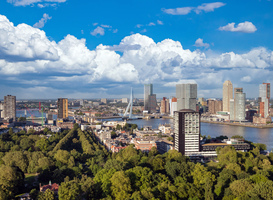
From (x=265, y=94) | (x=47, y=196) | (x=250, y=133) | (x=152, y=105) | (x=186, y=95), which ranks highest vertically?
(x=265, y=94)

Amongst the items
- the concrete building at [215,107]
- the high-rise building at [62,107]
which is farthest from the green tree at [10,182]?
the concrete building at [215,107]

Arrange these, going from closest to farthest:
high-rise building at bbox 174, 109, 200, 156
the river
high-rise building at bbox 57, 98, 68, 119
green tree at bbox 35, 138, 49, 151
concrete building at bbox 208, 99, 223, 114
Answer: high-rise building at bbox 174, 109, 200, 156 < green tree at bbox 35, 138, 49, 151 < the river < high-rise building at bbox 57, 98, 68, 119 < concrete building at bbox 208, 99, 223, 114

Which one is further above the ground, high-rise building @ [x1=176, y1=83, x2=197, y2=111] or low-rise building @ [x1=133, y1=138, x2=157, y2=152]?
high-rise building @ [x1=176, y1=83, x2=197, y2=111]

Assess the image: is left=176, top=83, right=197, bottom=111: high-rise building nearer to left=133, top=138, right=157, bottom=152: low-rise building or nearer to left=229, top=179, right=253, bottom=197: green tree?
left=133, top=138, right=157, bottom=152: low-rise building

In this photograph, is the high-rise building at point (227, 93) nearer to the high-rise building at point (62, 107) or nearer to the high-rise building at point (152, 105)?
the high-rise building at point (152, 105)

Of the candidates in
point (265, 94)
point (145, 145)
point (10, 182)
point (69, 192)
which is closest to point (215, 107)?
point (265, 94)

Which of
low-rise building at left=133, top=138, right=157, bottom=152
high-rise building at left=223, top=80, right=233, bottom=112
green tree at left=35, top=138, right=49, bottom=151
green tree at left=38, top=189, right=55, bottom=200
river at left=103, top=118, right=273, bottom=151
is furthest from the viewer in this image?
high-rise building at left=223, top=80, right=233, bottom=112

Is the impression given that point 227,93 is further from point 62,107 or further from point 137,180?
point 137,180

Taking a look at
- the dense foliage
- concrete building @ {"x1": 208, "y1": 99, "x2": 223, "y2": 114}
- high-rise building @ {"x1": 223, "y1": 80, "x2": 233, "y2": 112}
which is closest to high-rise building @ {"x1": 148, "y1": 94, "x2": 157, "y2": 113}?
concrete building @ {"x1": 208, "y1": 99, "x2": 223, "y2": 114}
